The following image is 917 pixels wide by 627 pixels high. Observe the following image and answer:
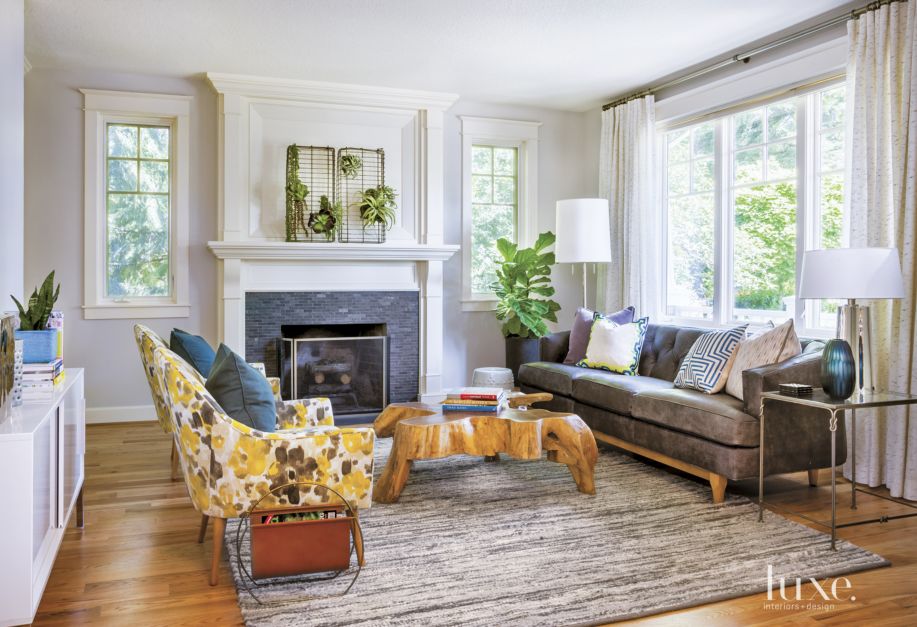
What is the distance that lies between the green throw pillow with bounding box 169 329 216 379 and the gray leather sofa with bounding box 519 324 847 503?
2301mm

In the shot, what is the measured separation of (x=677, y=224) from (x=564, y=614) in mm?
3892

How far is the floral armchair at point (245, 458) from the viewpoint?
2443 mm

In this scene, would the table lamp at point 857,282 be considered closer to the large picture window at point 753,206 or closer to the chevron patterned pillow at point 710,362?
the chevron patterned pillow at point 710,362

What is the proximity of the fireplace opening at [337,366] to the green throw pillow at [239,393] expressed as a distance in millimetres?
2820

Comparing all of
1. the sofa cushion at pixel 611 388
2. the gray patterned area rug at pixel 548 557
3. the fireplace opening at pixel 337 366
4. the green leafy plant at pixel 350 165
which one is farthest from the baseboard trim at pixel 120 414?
the sofa cushion at pixel 611 388

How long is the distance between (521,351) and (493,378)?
40cm

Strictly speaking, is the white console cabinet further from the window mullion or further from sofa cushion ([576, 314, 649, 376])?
the window mullion

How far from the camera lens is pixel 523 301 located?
580cm

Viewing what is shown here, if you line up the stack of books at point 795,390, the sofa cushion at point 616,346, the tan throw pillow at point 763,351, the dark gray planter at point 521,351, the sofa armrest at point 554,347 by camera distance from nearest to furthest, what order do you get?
the stack of books at point 795,390 → the tan throw pillow at point 763,351 → the sofa cushion at point 616,346 → the sofa armrest at point 554,347 → the dark gray planter at point 521,351

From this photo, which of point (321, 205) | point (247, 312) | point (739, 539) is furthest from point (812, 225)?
point (247, 312)

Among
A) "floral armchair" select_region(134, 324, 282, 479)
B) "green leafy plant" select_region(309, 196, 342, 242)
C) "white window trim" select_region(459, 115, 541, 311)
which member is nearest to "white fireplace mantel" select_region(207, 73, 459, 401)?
"green leafy plant" select_region(309, 196, 342, 242)

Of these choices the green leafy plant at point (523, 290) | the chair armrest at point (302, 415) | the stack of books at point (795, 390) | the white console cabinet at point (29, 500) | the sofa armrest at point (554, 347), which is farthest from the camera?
the green leafy plant at point (523, 290)

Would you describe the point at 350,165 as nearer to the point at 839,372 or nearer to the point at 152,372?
the point at 152,372

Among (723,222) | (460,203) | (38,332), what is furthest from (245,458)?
(460,203)
